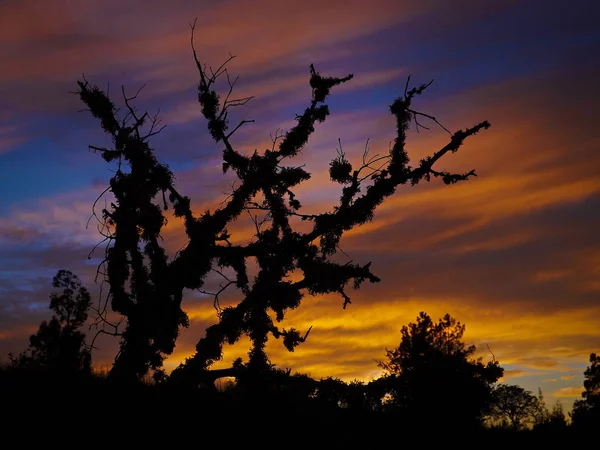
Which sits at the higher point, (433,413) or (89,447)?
(433,413)

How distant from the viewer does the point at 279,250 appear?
1955cm

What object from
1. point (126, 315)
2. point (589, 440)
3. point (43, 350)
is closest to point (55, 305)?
point (43, 350)

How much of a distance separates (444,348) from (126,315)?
5428 centimetres

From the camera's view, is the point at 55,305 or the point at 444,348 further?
the point at 444,348

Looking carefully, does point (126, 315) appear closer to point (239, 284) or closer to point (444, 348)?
point (239, 284)

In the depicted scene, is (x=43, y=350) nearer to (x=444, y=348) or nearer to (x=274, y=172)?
(x=274, y=172)

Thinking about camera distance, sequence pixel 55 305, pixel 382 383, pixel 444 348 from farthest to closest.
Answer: pixel 444 348 < pixel 55 305 < pixel 382 383


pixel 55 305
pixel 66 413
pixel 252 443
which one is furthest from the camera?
pixel 55 305

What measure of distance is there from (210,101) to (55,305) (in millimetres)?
28150

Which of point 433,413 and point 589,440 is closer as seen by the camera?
point 433,413

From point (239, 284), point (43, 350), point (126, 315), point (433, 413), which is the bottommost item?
point (433, 413)

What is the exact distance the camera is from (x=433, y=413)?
17969mm

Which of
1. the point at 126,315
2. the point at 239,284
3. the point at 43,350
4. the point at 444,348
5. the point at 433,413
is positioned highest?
the point at 444,348

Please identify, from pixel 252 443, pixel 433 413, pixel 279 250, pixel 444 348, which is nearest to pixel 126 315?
pixel 279 250
